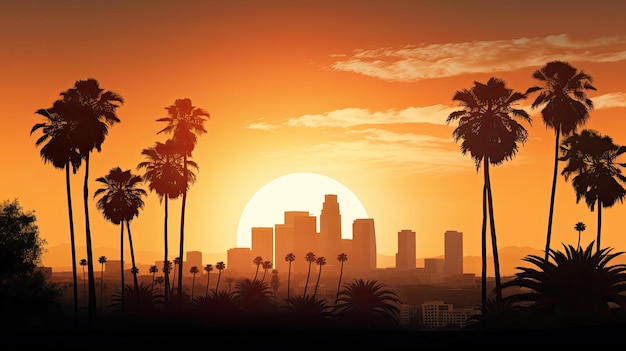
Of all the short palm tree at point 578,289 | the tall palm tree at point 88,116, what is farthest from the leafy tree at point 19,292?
the short palm tree at point 578,289

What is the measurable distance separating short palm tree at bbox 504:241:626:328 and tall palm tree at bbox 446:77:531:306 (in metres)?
19.0

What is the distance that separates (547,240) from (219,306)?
1396 inches

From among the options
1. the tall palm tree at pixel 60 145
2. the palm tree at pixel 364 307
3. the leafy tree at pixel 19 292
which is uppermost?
the tall palm tree at pixel 60 145

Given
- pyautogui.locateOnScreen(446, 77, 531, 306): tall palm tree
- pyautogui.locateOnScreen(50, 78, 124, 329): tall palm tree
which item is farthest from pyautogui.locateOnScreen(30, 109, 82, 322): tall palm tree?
pyautogui.locateOnScreen(446, 77, 531, 306): tall palm tree

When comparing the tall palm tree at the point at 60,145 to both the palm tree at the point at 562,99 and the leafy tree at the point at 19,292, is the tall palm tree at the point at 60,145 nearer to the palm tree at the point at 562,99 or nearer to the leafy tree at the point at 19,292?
the leafy tree at the point at 19,292

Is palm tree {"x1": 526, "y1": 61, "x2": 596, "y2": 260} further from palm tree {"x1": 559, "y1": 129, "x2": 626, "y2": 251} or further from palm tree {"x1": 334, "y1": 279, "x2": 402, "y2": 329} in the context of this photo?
palm tree {"x1": 334, "y1": 279, "x2": 402, "y2": 329}

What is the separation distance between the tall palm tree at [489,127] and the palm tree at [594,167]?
1254 cm

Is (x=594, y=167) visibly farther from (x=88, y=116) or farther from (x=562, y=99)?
(x=88, y=116)

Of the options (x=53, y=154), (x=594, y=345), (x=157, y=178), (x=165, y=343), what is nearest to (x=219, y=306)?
(x=157, y=178)

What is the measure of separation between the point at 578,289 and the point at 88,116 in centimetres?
3926

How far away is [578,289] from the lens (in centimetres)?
4666

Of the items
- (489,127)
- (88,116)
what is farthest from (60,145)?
(489,127)

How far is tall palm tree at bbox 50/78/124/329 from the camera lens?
66.1 m

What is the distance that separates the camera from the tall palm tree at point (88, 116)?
6612 centimetres
